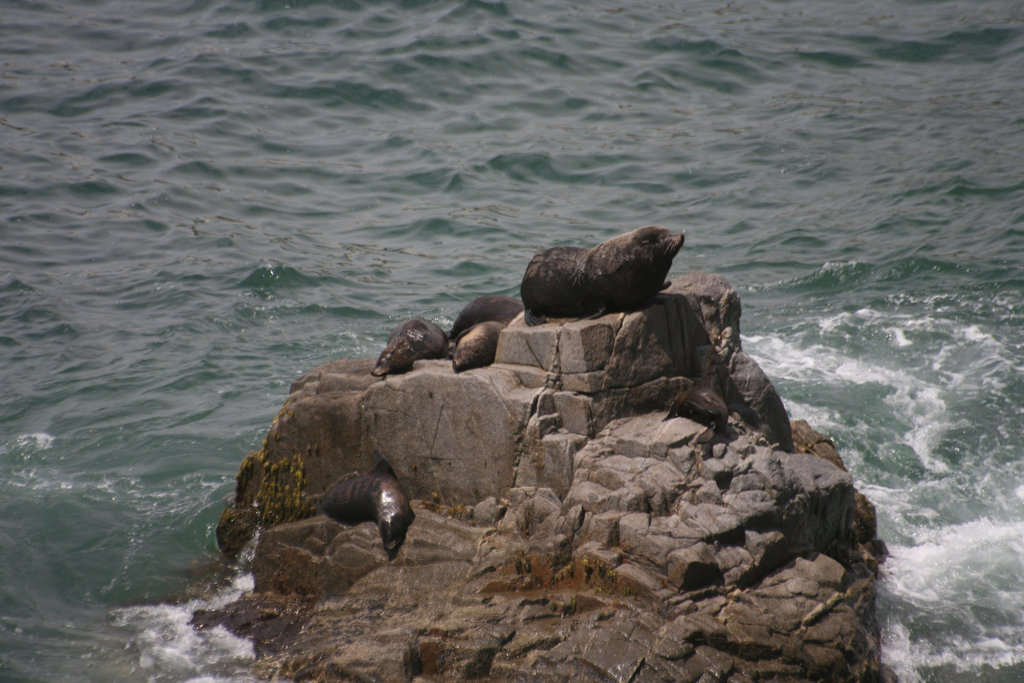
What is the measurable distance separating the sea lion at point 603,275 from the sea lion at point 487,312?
983 millimetres

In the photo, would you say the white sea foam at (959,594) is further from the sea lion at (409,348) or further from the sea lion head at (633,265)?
the sea lion at (409,348)

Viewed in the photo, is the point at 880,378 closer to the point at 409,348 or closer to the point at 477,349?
the point at 477,349

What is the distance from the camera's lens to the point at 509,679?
5.57 metres

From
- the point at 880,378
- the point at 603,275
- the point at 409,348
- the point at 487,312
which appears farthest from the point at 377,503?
the point at 880,378

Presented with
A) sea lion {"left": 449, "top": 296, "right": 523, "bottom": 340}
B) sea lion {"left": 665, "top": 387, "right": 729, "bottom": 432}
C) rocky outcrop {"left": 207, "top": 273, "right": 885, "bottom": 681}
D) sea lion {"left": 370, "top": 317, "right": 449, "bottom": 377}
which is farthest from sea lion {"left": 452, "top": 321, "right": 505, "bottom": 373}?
sea lion {"left": 665, "top": 387, "right": 729, "bottom": 432}

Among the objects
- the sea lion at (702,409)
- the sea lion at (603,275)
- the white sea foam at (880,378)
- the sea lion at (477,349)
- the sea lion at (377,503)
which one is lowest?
the white sea foam at (880,378)

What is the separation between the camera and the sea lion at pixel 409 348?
7.79 m

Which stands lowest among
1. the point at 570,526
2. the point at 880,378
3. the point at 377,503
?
the point at 880,378

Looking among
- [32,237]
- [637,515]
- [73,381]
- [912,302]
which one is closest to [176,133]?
[32,237]

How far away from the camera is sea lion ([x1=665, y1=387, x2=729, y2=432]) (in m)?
6.54

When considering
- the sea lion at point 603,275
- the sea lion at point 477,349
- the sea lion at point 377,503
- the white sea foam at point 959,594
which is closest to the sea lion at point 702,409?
the sea lion at point 603,275

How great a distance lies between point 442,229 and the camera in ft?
50.9

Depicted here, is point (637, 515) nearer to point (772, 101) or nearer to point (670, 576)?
point (670, 576)

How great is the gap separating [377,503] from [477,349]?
1449 mm
